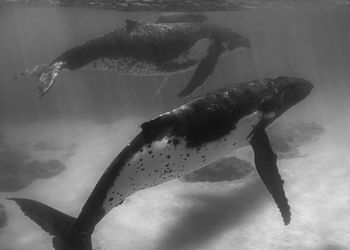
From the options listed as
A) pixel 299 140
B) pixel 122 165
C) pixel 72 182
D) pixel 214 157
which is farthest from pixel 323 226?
pixel 72 182

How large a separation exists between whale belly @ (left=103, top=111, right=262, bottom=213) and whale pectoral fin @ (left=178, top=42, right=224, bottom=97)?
10.7ft

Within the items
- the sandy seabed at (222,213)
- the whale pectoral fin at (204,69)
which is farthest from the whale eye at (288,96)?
the sandy seabed at (222,213)

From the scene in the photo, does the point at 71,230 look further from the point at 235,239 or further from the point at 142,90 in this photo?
the point at 142,90

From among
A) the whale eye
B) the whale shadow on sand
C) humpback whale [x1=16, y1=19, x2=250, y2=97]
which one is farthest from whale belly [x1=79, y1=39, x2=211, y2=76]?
the whale shadow on sand

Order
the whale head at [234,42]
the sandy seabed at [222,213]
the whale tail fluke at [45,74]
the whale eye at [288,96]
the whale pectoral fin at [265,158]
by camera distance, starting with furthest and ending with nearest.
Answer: the whale head at [234,42]
the sandy seabed at [222,213]
the whale tail fluke at [45,74]
the whale eye at [288,96]
the whale pectoral fin at [265,158]

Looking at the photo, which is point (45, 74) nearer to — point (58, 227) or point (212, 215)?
point (58, 227)

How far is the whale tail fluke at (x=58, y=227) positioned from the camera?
4133mm

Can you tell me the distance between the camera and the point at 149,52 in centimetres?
806

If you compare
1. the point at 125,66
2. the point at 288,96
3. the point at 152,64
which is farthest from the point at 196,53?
the point at 288,96

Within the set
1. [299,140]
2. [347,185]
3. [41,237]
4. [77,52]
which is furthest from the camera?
[299,140]

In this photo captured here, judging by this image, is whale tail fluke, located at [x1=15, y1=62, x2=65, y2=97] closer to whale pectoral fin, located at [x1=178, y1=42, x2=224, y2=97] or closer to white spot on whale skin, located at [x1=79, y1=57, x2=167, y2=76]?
white spot on whale skin, located at [x1=79, y1=57, x2=167, y2=76]

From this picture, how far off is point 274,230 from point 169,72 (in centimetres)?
472

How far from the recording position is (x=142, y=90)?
49.8 m

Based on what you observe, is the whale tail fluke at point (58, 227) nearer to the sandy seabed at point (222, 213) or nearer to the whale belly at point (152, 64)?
the whale belly at point (152, 64)
